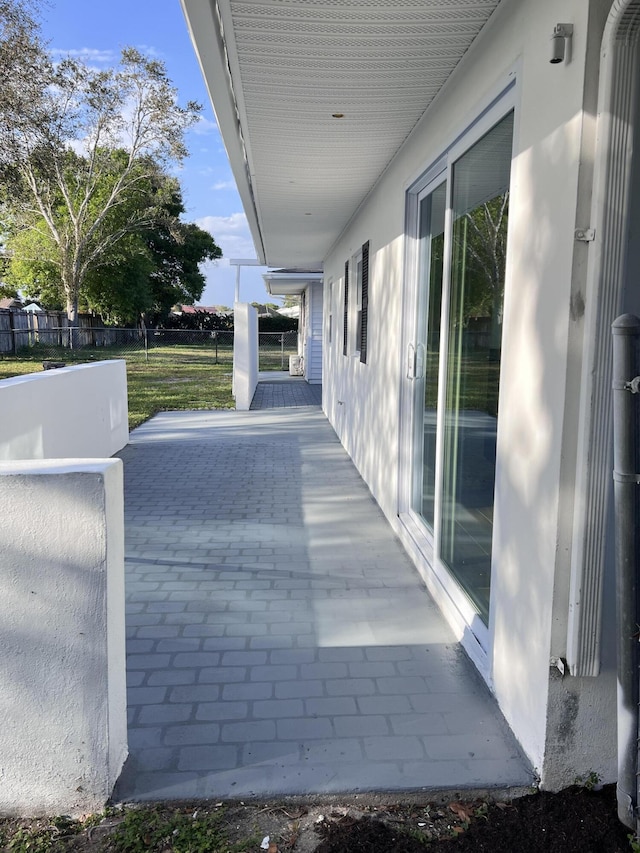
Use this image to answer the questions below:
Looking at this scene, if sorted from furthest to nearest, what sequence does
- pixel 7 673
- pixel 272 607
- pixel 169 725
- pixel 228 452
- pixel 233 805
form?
pixel 228 452
pixel 272 607
pixel 169 725
pixel 233 805
pixel 7 673

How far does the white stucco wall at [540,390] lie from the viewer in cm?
207

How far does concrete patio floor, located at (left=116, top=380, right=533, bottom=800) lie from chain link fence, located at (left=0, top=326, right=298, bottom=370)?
1684 centimetres

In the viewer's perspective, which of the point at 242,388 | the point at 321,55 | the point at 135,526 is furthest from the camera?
the point at 242,388

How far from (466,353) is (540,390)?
1.15 metres

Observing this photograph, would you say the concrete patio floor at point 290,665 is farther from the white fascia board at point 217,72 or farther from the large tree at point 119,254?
the large tree at point 119,254

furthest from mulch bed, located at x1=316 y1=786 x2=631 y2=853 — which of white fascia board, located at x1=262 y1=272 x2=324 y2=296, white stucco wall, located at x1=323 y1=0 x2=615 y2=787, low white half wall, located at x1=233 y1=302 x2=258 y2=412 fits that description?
white fascia board, located at x1=262 y1=272 x2=324 y2=296

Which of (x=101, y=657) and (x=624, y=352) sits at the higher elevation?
(x=624, y=352)

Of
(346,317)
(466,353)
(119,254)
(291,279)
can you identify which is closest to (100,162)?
(119,254)

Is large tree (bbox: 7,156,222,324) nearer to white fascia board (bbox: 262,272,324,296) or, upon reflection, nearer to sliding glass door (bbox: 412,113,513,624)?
white fascia board (bbox: 262,272,324,296)

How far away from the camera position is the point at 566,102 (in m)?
2.09

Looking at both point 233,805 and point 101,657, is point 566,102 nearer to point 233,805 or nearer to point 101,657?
point 101,657

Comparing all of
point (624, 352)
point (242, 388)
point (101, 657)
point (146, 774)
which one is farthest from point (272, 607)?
point (242, 388)

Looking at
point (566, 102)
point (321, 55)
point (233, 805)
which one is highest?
point (321, 55)

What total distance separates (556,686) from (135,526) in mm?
3805
